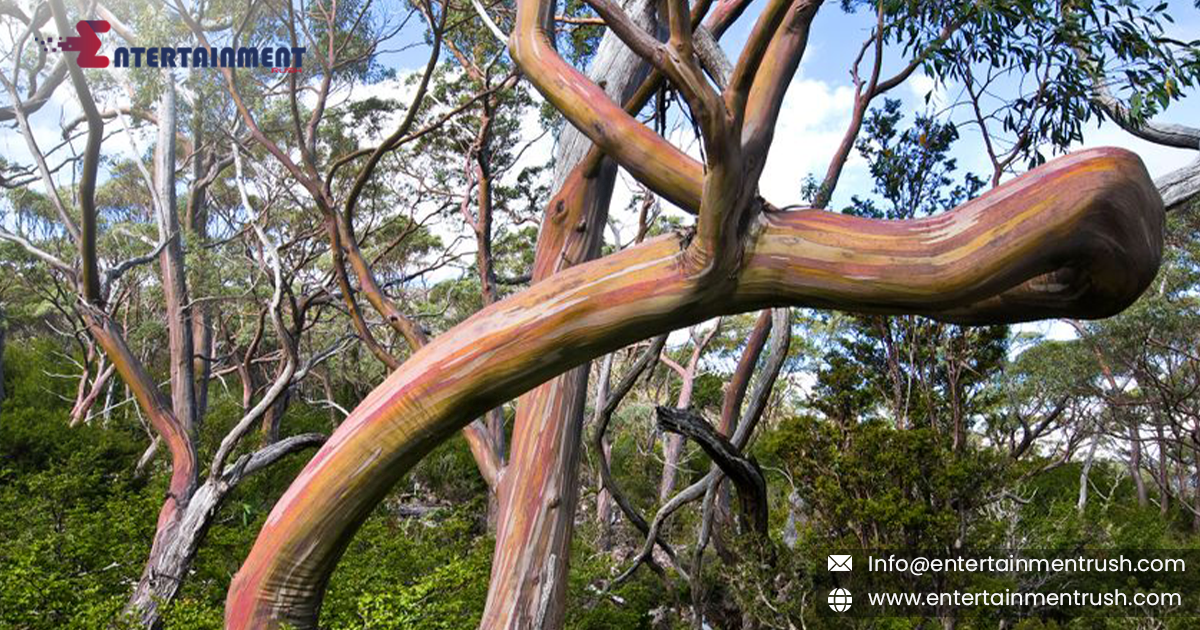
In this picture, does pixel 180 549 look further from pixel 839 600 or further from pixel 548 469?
pixel 839 600

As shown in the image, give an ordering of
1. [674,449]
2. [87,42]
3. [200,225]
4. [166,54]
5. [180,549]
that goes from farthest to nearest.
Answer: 1. [200,225]
2. [674,449]
3. [166,54]
4. [87,42]
5. [180,549]

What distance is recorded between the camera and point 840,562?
5.21m

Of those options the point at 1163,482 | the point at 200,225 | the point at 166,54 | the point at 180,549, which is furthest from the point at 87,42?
the point at 1163,482

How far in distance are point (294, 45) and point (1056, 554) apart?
5777 mm

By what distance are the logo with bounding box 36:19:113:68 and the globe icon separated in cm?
604

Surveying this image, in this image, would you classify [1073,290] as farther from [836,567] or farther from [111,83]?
[111,83]

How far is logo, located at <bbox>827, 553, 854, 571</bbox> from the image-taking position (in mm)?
5176

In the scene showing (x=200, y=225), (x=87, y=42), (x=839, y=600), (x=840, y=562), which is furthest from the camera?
(x=200, y=225)

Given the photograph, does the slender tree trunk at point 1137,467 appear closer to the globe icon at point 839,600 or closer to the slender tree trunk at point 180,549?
the globe icon at point 839,600

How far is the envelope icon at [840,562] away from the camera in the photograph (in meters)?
5.18

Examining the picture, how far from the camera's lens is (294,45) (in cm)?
498

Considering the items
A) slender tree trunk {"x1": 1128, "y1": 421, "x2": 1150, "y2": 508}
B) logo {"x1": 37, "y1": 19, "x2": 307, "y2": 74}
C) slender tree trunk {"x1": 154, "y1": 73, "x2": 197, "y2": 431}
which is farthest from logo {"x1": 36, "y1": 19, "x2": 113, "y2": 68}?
slender tree trunk {"x1": 1128, "y1": 421, "x2": 1150, "y2": 508}

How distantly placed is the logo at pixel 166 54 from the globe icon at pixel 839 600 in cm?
506

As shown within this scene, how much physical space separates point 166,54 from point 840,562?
6.18 metres
